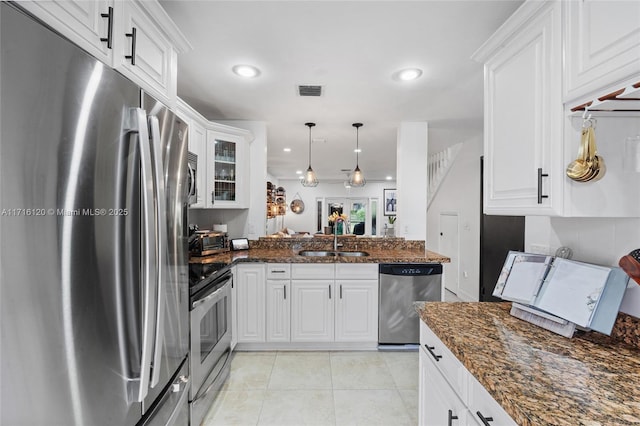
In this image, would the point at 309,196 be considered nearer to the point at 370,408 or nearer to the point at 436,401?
the point at 370,408

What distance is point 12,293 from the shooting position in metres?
0.62

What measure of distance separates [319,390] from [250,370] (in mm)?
669

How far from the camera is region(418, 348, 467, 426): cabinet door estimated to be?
105 cm

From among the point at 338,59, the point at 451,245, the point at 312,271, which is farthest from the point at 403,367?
the point at 451,245

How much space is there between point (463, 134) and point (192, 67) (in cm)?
351

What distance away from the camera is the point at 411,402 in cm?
204

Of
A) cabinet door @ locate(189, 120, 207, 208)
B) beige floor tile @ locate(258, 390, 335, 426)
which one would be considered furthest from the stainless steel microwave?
beige floor tile @ locate(258, 390, 335, 426)

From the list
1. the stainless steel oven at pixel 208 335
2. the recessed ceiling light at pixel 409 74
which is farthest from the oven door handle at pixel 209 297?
the recessed ceiling light at pixel 409 74

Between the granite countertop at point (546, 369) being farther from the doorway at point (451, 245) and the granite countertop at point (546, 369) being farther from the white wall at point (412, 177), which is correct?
the doorway at point (451, 245)

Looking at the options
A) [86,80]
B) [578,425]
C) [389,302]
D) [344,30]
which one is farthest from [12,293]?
[389,302]

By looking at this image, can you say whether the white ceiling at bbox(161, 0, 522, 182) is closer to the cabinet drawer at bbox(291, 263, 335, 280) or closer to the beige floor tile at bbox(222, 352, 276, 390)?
the cabinet drawer at bbox(291, 263, 335, 280)

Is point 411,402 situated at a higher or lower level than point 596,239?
lower

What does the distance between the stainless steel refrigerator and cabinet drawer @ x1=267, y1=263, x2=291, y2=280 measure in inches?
66.2

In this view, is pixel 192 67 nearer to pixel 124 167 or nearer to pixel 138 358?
pixel 124 167
